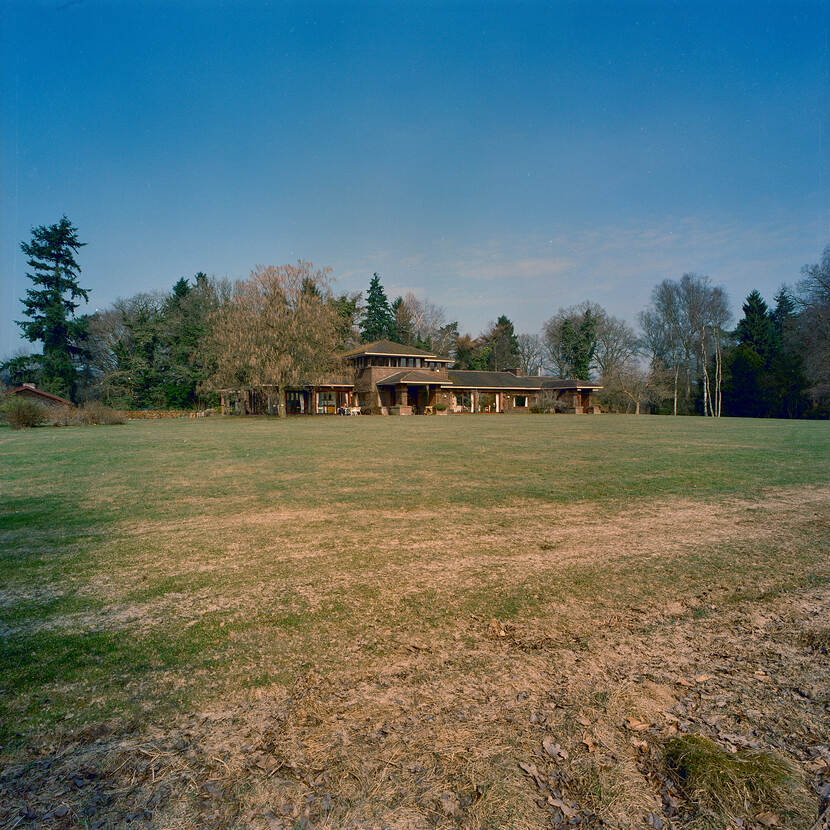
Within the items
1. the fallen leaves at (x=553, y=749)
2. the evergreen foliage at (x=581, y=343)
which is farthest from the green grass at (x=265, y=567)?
the evergreen foliage at (x=581, y=343)

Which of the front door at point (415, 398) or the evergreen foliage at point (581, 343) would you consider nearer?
the front door at point (415, 398)

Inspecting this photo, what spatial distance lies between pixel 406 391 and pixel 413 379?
8.14 feet

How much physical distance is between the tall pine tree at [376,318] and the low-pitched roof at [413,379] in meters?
19.3

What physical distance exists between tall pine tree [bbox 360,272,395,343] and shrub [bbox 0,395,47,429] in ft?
135

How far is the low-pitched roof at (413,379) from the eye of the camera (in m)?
44.4

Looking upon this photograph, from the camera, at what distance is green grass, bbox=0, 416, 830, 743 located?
9.23 feet

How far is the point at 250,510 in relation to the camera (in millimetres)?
6812

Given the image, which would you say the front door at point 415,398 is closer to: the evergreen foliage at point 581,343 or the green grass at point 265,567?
the evergreen foliage at point 581,343

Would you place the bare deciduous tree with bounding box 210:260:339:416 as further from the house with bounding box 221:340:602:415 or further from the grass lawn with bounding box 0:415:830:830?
the grass lawn with bounding box 0:415:830:830

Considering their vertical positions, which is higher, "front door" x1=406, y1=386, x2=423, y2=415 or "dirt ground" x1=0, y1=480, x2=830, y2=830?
"front door" x1=406, y1=386, x2=423, y2=415

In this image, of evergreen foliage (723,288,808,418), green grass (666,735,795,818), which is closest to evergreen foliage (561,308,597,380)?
evergreen foliage (723,288,808,418)

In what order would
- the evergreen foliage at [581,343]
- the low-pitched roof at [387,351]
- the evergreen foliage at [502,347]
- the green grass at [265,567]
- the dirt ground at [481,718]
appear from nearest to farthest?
1. the dirt ground at [481,718]
2. the green grass at [265,567]
3. the low-pitched roof at [387,351]
4. the evergreen foliage at [581,343]
5. the evergreen foliage at [502,347]

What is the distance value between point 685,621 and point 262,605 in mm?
3093

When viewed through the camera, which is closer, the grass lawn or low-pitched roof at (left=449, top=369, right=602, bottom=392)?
the grass lawn
